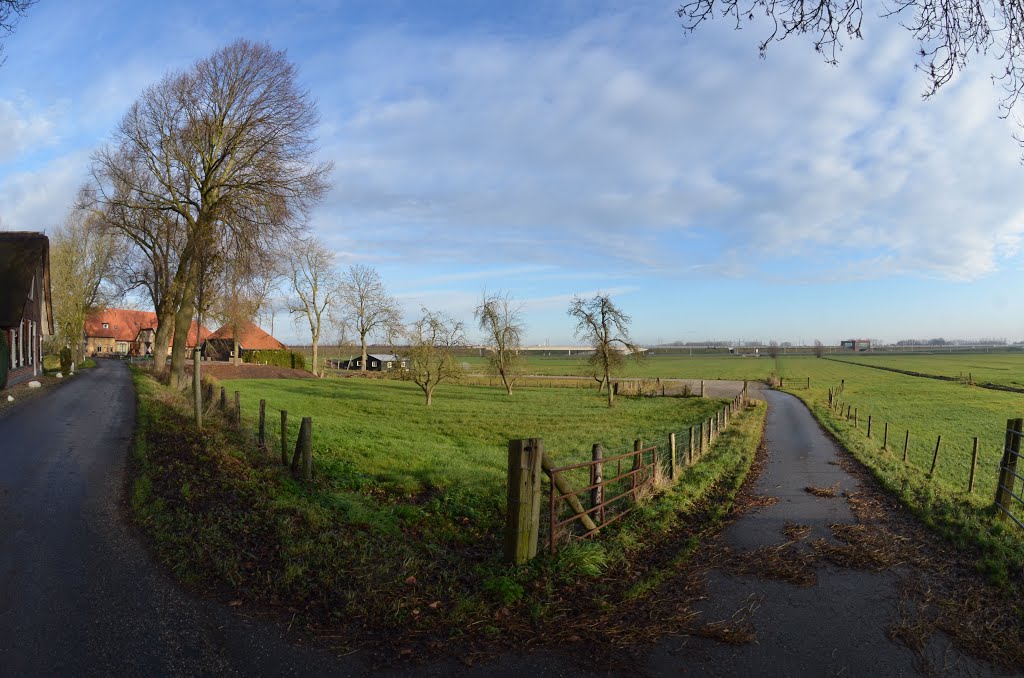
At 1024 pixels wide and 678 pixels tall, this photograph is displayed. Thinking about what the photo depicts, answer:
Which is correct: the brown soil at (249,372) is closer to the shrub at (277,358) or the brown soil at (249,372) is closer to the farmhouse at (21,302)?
the shrub at (277,358)

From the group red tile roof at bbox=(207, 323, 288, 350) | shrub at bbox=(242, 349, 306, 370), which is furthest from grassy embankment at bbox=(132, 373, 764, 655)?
red tile roof at bbox=(207, 323, 288, 350)

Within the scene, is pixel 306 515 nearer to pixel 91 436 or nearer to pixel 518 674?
pixel 518 674

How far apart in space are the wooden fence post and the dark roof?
26.2 m

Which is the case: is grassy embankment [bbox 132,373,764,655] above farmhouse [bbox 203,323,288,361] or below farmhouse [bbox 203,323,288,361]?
below

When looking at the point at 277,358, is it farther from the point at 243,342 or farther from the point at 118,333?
the point at 118,333

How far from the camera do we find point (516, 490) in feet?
20.3

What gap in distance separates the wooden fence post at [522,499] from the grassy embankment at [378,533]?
22 centimetres

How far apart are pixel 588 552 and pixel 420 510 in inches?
114

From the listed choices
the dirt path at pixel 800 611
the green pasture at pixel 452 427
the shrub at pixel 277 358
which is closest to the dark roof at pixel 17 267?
the green pasture at pixel 452 427

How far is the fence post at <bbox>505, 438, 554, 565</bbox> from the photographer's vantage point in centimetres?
619

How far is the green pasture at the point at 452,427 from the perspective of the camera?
39.0 ft

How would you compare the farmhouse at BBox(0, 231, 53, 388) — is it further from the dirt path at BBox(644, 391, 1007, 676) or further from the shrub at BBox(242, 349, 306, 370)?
the shrub at BBox(242, 349, 306, 370)

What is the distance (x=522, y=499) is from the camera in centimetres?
618

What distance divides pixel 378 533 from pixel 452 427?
53.3 ft
